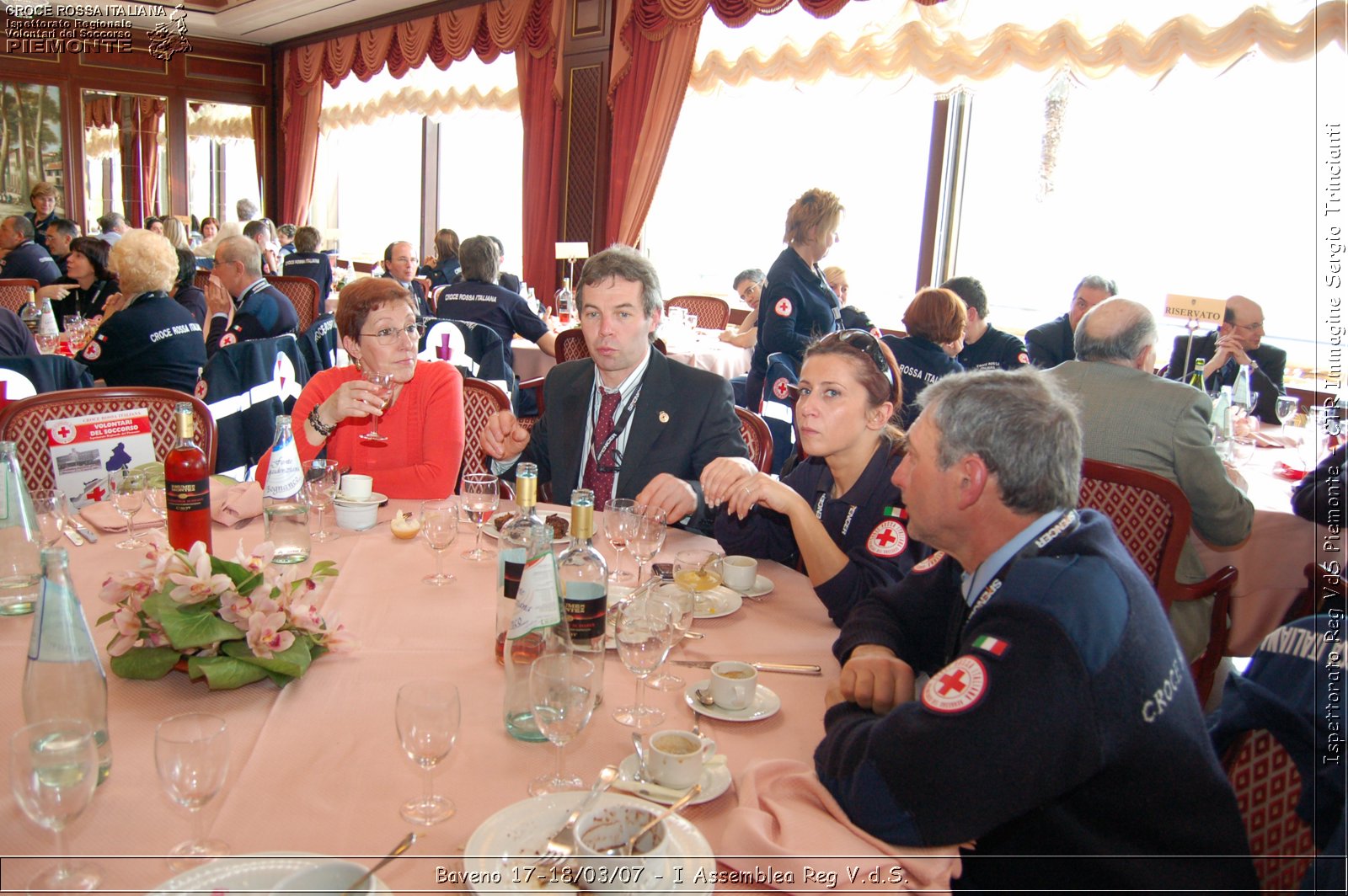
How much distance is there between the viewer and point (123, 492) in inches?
75.4

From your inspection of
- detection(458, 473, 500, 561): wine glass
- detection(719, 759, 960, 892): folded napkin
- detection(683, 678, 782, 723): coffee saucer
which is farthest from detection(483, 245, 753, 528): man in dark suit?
detection(719, 759, 960, 892): folded napkin

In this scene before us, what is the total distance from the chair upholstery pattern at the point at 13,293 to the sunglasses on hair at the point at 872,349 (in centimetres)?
616

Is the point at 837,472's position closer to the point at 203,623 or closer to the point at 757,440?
the point at 757,440

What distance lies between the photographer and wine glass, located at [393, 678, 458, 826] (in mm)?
1078

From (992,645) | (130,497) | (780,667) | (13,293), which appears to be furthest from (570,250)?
(992,645)

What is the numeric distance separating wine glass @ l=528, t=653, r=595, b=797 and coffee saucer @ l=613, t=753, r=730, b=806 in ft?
0.20

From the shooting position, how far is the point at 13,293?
6.13m

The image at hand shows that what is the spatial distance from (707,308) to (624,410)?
4.97 meters

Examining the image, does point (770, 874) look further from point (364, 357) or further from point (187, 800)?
point (364, 357)

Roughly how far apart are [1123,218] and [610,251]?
5.05 meters

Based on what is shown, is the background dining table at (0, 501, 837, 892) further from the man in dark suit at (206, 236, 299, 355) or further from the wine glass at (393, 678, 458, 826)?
the man in dark suit at (206, 236, 299, 355)

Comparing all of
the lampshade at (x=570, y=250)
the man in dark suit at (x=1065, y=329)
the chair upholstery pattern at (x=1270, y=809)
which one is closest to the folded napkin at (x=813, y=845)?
the chair upholstery pattern at (x=1270, y=809)

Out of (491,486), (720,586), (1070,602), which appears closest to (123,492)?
(491,486)

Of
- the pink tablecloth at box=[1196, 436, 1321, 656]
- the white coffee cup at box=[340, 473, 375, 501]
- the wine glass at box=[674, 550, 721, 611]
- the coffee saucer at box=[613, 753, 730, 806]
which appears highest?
the white coffee cup at box=[340, 473, 375, 501]
